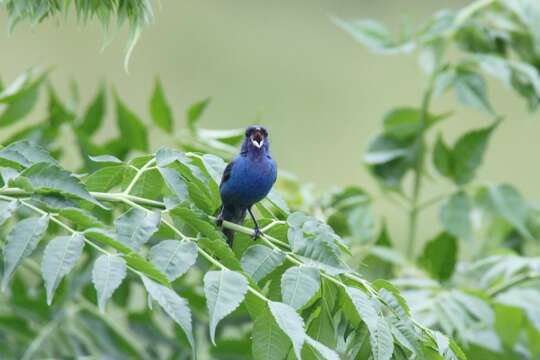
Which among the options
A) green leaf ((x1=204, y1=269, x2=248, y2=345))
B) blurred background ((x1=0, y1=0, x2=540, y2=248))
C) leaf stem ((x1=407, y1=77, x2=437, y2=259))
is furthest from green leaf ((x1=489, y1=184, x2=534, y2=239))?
blurred background ((x1=0, y1=0, x2=540, y2=248))

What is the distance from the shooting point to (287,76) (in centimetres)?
351

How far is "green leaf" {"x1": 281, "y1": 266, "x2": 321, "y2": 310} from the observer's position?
829mm

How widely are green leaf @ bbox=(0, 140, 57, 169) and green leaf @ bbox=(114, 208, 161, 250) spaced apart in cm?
8

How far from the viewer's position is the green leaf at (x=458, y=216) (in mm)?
1813

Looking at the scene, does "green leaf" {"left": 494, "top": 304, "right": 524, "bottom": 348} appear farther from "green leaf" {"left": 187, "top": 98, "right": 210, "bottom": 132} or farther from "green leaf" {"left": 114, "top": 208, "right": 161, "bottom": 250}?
"green leaf" {"left": 114, "top": 208, "right": 161, "bottom": 250}

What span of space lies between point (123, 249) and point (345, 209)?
3.67 feet

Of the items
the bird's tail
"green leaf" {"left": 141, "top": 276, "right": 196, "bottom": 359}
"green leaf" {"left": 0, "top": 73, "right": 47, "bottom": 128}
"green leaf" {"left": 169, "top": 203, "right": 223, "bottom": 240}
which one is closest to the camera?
"green leaf" {"left": 141, "top": 276, "right": 196, "bottom": 359}

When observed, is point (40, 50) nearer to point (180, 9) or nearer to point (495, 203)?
point (180, 9)

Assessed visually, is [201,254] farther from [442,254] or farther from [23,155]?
[442,254]

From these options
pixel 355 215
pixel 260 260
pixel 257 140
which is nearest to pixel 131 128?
pixel 355 215

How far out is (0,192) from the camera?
2.71ft

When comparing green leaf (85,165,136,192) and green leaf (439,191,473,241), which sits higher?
green leaf (85,165,136,192)

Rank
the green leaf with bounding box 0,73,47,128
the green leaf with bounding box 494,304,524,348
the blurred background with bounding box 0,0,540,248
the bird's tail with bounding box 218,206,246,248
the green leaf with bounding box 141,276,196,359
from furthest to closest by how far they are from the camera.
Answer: the blurred background with bounding box 0,0,540,248 → the green leaf with bounding box 0,73,47,128 → the green leaf with bounding box 494,304,524,348 → the bird's tail with bounding box 218,206,246,248 → the green leaf with bounding box 141,276,196,359

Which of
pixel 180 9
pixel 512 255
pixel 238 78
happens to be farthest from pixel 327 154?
pixel 512 255
